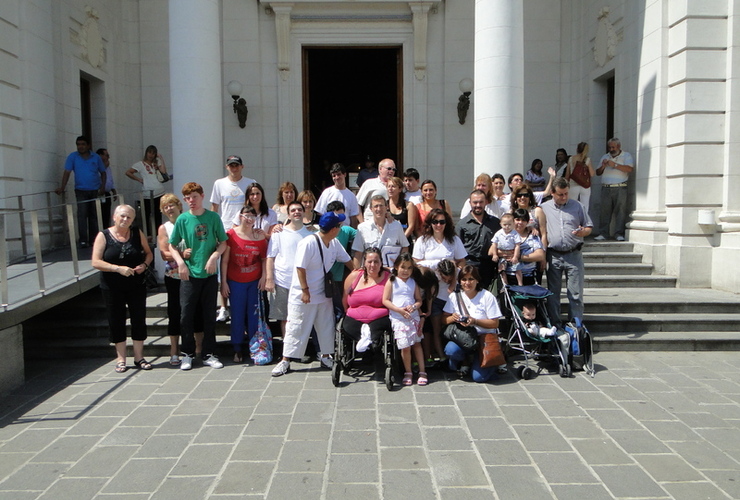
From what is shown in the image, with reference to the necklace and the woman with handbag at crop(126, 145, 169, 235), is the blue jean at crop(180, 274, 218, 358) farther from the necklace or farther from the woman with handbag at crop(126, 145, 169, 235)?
the woman with handbag at crop(126, 145, 169, 235)

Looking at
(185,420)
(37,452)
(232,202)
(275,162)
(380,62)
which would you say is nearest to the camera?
(37,452)

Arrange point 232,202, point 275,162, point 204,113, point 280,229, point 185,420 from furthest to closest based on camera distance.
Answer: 1. point 275,162
2. point 204,113
3. point 232,202
4. point 280,229
5. point 185,420

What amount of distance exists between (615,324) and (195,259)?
5.16 m

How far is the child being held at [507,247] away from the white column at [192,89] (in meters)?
4.86

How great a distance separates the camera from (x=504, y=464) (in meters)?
4.36

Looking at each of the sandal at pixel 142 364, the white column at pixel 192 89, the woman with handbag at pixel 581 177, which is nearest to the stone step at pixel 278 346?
the sandal at pixel 142 364

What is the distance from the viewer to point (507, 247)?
7.02m

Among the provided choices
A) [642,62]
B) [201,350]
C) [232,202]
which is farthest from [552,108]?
[201,350]

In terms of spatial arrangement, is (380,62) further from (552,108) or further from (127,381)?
(127,381)

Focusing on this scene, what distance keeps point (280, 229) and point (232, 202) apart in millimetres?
1289

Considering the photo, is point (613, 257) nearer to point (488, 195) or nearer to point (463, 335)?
point (488, 195)

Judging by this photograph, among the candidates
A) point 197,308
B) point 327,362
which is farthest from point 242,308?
point 327,362

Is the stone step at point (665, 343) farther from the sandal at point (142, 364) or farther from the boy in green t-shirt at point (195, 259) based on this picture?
the sandal at point (142, 364)

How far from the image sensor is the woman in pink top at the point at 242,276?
7.05m
